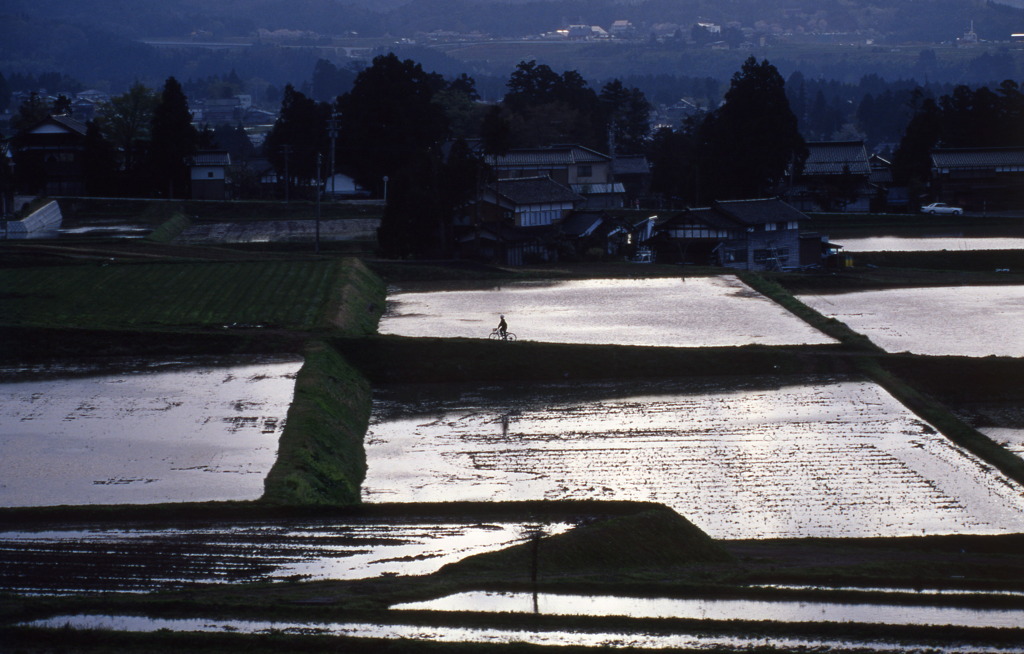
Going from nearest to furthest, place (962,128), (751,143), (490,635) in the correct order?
(490,635)
(751,143)
(962,128)

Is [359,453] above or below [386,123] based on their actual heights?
below

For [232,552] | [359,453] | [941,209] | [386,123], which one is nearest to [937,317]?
[359,453]

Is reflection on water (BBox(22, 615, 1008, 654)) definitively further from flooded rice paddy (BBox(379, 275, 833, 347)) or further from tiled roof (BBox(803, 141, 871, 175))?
tiled roof (BBox(803, 141, 871, 175))

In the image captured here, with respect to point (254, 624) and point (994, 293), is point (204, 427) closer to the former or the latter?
point (254, 624)

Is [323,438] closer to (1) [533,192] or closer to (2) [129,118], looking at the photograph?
(1) [533,192]

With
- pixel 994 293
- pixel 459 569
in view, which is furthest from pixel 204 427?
pixel 994 293

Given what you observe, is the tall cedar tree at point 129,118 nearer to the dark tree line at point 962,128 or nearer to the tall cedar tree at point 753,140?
the tall cedar tree at point 753,140
